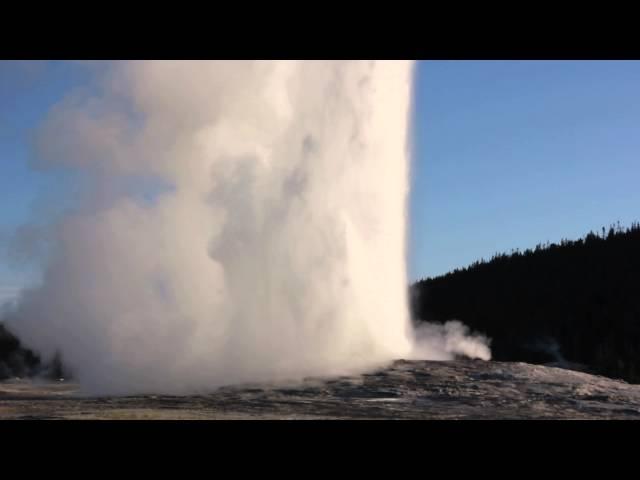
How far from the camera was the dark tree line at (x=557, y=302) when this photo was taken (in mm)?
68375

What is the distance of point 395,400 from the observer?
56.5 ft

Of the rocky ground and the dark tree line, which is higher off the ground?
the dark tree line

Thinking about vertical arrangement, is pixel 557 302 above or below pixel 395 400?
above

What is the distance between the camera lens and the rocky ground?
15359 mm

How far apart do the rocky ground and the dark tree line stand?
1507 inches

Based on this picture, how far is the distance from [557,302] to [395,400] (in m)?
68.3

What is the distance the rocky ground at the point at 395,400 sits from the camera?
50.4ft

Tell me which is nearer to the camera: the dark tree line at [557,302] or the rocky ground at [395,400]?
the rocky ground at [395,400]

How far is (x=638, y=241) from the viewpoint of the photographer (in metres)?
87.7

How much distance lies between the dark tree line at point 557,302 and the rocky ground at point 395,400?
38276mm

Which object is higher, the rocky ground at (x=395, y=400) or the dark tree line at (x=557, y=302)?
the dark tree line at (x=557, y=302)
